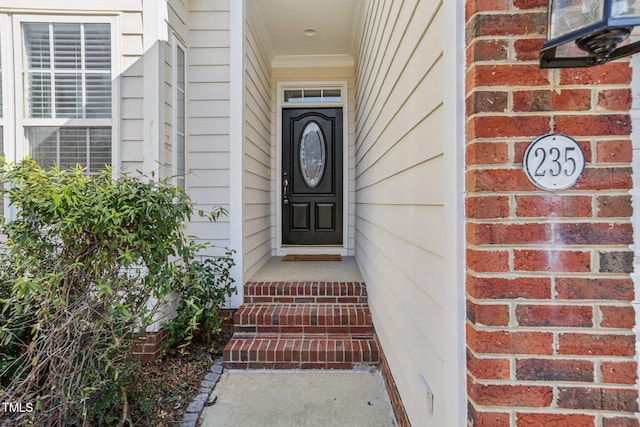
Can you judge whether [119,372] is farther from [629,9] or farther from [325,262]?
[325,262]

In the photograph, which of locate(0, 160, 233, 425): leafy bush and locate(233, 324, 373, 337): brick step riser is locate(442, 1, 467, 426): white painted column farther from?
locate(233, 324, 373, 337): brick step riser

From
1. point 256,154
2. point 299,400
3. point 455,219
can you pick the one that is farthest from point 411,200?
point 256,154

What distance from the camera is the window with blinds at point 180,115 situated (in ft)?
9.76

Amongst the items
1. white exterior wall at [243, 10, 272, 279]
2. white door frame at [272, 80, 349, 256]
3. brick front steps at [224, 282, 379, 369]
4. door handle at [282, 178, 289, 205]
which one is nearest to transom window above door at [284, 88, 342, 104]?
white door frame at [272, 80, 349, 256]

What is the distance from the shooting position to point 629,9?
73 centimetres

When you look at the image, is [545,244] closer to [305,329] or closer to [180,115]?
[305,329]

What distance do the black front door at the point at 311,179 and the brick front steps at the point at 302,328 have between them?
173 cm

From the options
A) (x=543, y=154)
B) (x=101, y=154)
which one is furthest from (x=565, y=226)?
(x=101, y=154)

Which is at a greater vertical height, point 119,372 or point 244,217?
point 244,217

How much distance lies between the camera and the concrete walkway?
202 cm

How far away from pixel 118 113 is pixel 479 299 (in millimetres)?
2704

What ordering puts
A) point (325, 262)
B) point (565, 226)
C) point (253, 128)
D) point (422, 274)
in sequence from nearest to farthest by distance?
point (565, 226) < point (422, 274) < point (253, 128) < point (325, 262)

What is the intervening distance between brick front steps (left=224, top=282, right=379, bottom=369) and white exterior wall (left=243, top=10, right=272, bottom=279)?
41cm

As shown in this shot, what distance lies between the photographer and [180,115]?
3.04m
